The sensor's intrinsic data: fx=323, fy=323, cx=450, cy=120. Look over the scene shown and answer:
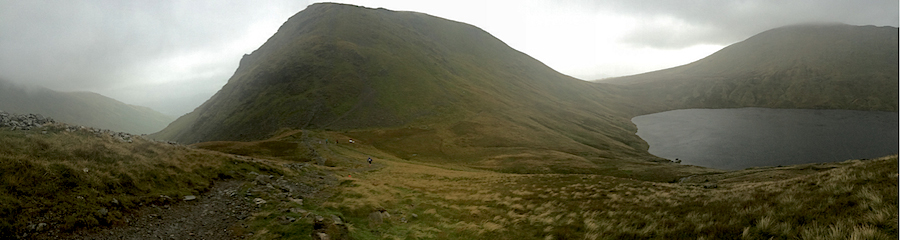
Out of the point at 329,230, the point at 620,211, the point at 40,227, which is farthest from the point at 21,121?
the point at 620,211

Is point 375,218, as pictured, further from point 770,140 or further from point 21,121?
point 770,140

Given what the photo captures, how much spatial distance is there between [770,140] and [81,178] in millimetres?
156165

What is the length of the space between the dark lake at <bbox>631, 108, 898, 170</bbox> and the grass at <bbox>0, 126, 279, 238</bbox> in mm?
102137

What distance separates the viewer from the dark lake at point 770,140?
85625 mm

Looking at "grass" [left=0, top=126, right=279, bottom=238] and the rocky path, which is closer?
"grass" [left=0, top=126, right=279, bottom=238]

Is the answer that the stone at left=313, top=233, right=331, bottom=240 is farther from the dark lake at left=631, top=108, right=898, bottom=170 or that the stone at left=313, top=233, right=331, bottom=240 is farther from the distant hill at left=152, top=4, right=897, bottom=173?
the dark lake at left=631, top=108, right=898, bottom=170

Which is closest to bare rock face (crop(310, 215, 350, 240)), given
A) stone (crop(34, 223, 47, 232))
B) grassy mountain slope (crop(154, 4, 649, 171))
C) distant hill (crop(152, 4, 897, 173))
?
stone (crop(34, 223, 47, 232))

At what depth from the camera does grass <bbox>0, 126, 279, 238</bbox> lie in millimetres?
11789

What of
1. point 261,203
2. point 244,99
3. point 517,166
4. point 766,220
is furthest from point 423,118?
point 766,220

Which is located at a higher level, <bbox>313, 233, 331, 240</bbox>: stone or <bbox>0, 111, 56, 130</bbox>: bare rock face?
<bbox>0, 111, 56, 130</bbox>: bare rock face

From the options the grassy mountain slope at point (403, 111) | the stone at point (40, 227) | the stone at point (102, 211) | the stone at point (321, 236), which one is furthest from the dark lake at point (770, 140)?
the stone at point (40, 227)

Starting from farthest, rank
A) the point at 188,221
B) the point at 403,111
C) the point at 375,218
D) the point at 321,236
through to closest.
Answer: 1. the point at 403,111
2. the point at 375,218
3. the point at 188,221
4. the point at 321,236

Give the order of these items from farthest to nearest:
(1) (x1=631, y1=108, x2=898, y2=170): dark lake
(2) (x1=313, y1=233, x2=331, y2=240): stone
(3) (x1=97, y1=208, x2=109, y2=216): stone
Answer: (1) (x1=631, y1=108, x2=898, y2=170): dark lake, (2) (x1=313, y1=233, x2=331, y2=240): stone, (3) (x1=97, y1=208, x2=109, y2=216): stone

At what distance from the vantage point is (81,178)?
47.7 feet
